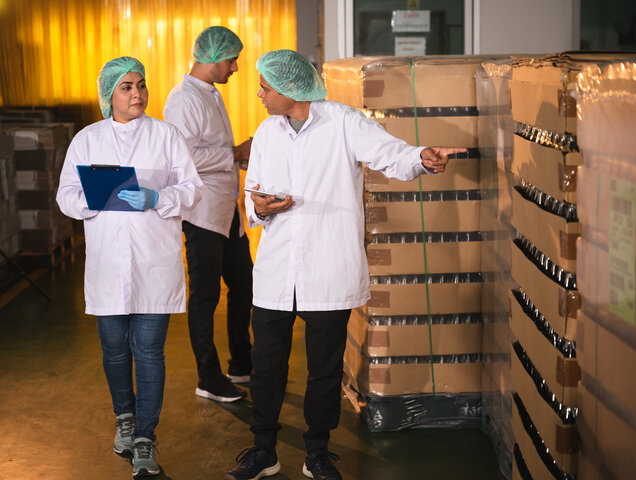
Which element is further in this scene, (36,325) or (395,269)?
(36,325)

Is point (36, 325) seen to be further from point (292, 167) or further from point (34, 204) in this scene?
point (292, 167)

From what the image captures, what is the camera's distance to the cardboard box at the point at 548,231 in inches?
88.9

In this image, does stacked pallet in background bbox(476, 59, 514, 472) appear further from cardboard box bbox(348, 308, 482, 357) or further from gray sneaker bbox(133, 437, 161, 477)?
gray sneaker bbox(133, 437, 161, 477)

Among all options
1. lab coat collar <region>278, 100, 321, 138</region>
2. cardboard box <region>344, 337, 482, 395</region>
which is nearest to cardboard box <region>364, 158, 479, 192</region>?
lab coat collar <region>278, 100, 321, 138</region>

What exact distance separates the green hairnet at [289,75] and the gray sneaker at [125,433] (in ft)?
5.51

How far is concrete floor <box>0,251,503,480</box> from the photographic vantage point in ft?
12.1

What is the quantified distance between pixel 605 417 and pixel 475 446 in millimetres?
1934

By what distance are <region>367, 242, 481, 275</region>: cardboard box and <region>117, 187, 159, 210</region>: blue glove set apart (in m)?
1.10

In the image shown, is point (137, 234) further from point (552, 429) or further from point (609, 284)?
point (609, 284)

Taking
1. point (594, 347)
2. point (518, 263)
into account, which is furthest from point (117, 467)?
point (594, 347)

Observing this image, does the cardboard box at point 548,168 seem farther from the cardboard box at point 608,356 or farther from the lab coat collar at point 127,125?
the lab coat collar at point 127,125

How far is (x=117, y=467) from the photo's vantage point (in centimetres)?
373

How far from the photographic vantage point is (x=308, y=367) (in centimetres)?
348

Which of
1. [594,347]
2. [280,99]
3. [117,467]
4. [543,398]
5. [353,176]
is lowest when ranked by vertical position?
[117,467]
